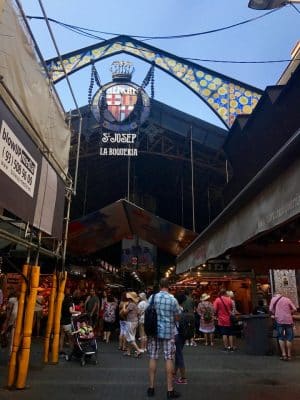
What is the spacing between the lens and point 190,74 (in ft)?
56.9

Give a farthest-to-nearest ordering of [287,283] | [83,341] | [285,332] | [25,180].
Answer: [287,283], [285,332], [83,341], [25,180]

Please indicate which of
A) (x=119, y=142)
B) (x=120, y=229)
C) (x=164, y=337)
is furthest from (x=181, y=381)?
(x=120, y=229)

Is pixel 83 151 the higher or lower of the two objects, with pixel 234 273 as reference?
higher

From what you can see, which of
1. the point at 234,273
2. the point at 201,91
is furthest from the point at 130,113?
the point at 234,273

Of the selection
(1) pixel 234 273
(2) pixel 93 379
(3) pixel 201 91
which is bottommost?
(2) pixel 93 379

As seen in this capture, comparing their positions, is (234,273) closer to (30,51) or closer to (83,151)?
(83,151)

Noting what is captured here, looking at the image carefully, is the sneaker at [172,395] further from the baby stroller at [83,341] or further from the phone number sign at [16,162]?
the phone number sign at [16,162]

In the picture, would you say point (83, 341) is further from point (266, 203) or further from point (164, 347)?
point (266, 203)

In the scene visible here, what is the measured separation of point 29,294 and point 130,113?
1259 centimetres

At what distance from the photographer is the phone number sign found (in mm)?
4859

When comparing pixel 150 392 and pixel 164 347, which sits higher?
pixel 164 347

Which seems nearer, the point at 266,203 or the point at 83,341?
the point at 266,203

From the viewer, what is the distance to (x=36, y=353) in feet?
32.3

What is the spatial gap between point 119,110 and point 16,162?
505 inches
